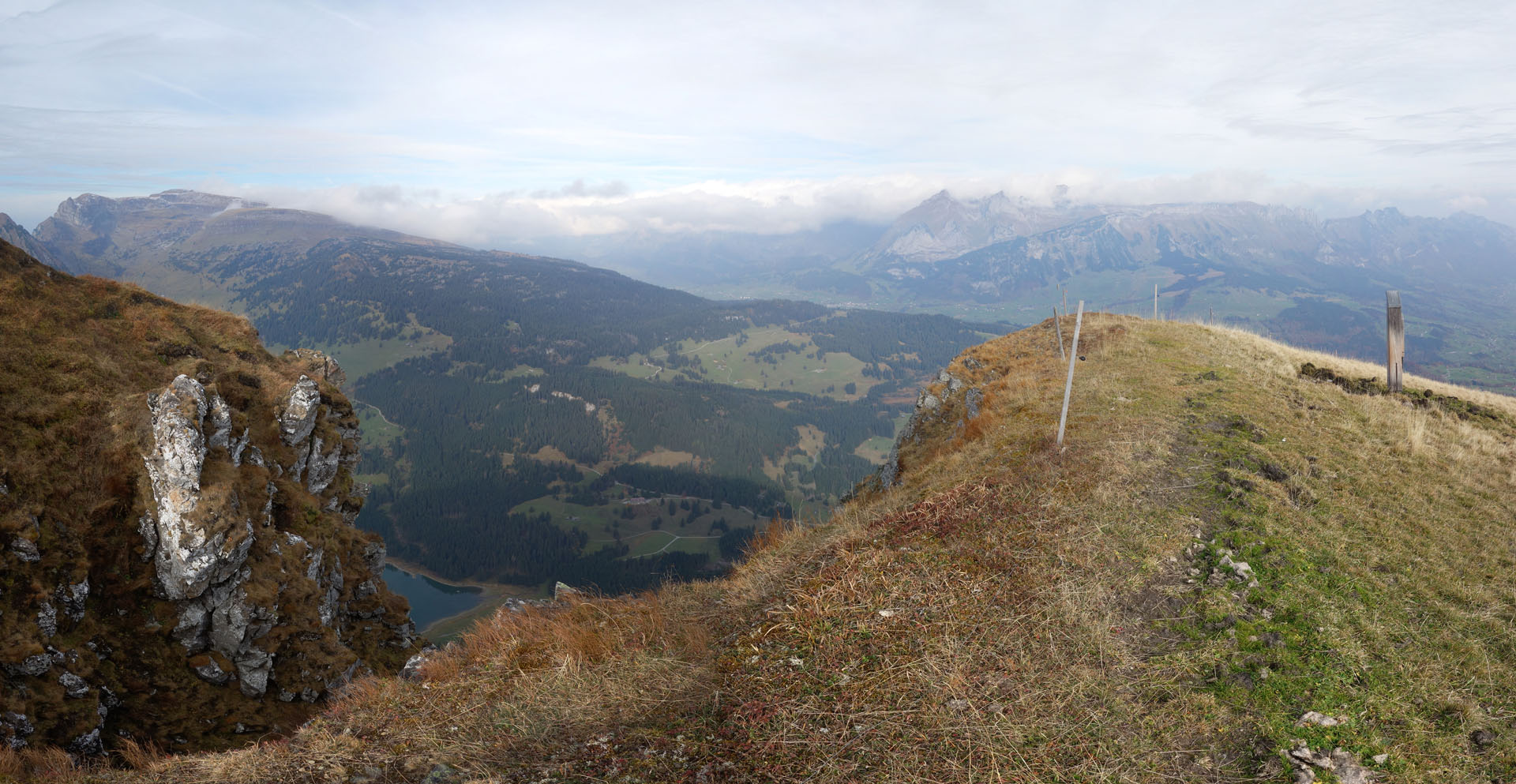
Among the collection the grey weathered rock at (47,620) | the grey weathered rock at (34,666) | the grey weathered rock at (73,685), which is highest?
the grey weathered rock at (47,620)

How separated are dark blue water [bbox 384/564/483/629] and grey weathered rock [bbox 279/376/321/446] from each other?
313 ft

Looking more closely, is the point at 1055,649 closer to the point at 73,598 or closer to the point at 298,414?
the point at 73,598

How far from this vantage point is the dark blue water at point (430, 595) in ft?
348

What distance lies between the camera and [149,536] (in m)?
15.7

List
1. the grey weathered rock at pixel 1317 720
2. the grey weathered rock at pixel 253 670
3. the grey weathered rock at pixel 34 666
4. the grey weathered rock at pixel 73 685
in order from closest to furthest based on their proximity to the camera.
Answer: the grey weathered rock at pixel 1317 720 < the grey weathered rock at pixel 34 666 < the grey weathered rock at pixel 73 685 < the grey weathered rock at pixel 253 670

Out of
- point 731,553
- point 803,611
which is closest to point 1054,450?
point 803,611

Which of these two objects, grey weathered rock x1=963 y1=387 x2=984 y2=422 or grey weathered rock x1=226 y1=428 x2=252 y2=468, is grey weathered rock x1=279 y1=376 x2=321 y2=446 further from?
grey weathered rock x1=963 y1=387 x2=984 y2=422

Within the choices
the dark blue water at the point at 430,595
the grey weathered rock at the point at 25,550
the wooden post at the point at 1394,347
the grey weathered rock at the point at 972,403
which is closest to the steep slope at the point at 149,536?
the grey weathered rock at the point at 25,550

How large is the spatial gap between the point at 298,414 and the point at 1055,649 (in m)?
26.7

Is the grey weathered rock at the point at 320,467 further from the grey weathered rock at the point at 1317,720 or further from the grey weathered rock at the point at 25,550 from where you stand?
the grey weathered rock at the point at 1317,720

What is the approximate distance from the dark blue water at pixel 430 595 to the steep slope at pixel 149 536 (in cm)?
9636

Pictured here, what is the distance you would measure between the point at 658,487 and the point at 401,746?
159151mm

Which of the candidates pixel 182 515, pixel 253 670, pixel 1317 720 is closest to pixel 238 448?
pixel 182 515

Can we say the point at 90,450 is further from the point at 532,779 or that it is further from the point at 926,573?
the point at 926,573
